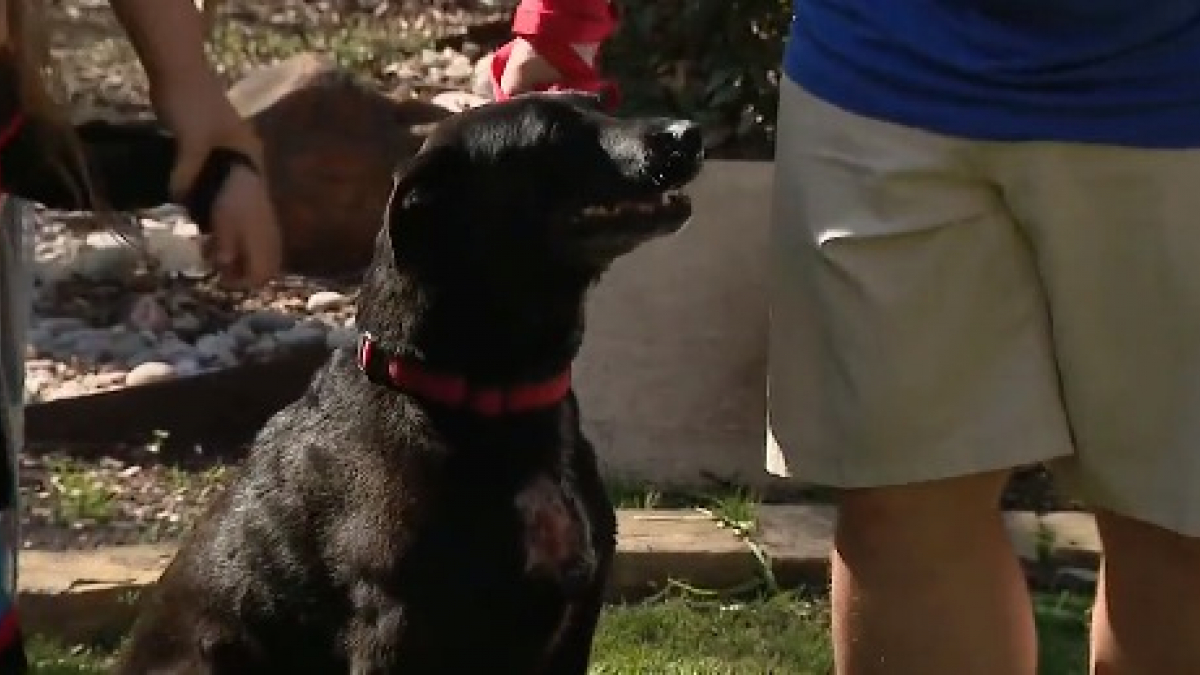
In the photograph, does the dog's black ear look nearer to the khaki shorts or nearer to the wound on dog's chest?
the wound on dog's chest

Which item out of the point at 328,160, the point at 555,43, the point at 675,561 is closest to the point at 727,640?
the point at 675,561

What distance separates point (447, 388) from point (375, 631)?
1.18 ft

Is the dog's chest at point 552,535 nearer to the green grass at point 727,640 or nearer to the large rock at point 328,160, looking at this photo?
the green grass at point 727,640

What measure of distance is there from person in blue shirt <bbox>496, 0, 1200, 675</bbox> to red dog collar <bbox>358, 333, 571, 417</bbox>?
35cm

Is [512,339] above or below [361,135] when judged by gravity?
above

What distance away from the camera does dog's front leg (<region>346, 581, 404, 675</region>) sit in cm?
303

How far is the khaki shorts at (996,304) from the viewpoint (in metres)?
2.74

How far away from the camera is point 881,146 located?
2.81m

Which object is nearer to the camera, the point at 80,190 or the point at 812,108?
the point at 80,190

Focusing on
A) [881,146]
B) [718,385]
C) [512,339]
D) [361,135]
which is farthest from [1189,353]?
[361,135]

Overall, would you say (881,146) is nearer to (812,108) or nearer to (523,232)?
(812,108)

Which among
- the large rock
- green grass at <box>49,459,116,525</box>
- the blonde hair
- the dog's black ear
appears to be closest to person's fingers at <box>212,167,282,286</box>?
the blonde hair

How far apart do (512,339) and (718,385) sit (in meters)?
1.93

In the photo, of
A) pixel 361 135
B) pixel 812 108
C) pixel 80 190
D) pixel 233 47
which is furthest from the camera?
pixel 233 47
